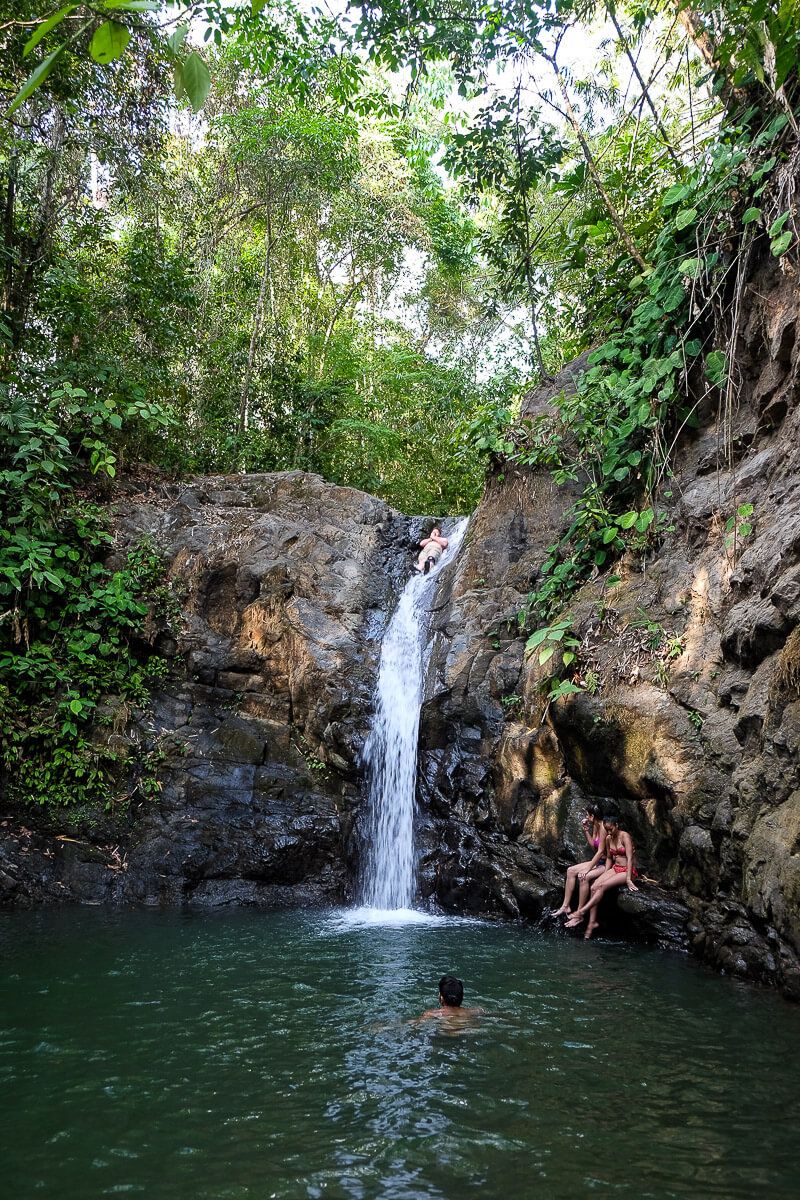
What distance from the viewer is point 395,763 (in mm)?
9805

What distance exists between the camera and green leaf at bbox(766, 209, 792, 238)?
696 centimetres

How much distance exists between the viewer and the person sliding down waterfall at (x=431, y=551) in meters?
12.3

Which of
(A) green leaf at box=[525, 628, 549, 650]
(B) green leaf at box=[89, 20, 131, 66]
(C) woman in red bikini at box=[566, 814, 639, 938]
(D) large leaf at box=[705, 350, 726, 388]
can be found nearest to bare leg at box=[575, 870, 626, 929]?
(C) woman in red bikini at box=[566, 814, 639, 938]

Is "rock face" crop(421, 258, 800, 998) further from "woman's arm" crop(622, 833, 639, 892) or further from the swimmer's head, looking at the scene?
the swimmer's head

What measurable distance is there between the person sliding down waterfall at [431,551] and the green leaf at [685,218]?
223 inches

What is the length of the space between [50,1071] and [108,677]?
640 centimetres

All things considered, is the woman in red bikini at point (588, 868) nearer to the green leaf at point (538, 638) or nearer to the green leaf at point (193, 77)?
the green leaf at point (538, 638)

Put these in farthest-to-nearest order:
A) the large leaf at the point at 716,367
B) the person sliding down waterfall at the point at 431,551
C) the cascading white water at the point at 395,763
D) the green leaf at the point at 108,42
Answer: the person sliding down waterfall at the point at 431,551, the cascading white water at the point at 395,763, the large leaf at the point at 716,367, the green leaf at the point at 108,42

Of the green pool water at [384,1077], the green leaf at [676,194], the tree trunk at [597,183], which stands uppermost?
the tree trunk at [597,183]

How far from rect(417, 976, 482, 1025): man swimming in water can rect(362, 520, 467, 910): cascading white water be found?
12.7ft

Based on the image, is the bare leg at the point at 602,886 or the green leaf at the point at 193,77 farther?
the bare leg at the point at 602,886

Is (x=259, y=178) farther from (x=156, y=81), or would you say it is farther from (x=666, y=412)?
(x=666, y=412)

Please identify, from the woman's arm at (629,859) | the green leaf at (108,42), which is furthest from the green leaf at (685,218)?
the green leaf at (108,42)

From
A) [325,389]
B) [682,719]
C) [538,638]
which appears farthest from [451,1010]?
[325,389]
